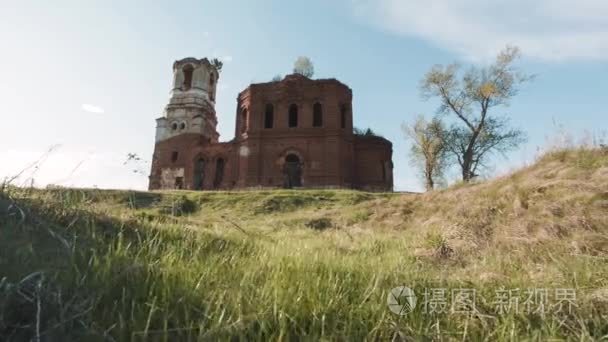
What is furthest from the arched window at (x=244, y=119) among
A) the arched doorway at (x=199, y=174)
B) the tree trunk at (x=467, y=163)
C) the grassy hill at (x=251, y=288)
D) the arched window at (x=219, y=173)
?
the grassy hill at (x=251, y=288)

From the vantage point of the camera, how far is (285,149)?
1061 inches

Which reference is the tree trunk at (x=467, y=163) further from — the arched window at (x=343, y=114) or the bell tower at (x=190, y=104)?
the bell tower at (x=190, y=104)

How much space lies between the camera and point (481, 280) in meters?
2.86

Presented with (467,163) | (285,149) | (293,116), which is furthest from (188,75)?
(467,163)

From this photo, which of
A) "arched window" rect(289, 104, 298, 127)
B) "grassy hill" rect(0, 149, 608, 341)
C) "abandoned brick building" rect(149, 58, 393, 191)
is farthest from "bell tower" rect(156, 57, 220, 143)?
"grassy hill" rect(0, 149, 608, 341)

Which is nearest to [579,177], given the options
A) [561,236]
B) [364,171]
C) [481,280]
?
[561,236]

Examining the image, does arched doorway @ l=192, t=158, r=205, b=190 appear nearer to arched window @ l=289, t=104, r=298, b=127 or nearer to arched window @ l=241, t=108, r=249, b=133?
arched window @ l=241, t=108, r=249, b=133

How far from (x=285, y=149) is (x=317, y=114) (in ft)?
12.6

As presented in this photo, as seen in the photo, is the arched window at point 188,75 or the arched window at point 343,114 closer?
the arched window at point 343,114

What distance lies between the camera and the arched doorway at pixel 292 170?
87.0ft

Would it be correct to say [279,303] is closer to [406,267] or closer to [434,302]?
[434,302]

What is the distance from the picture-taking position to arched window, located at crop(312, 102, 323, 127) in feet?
92.2

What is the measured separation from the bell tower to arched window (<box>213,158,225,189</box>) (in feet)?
10.2

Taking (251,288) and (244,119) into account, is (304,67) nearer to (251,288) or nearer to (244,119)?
(244,119)
